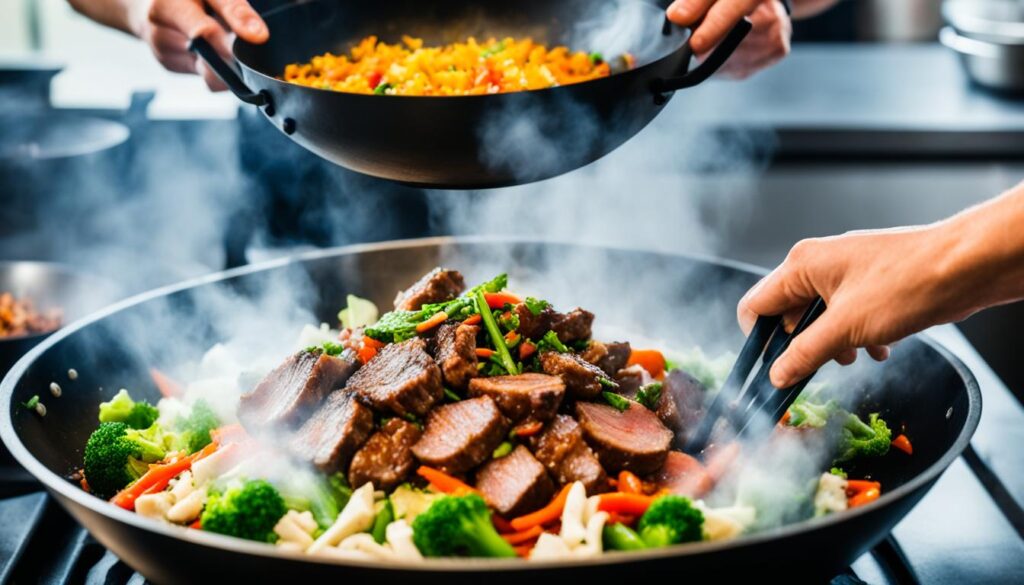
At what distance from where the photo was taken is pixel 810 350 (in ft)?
6.43

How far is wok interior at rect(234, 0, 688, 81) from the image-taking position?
2.47 meters

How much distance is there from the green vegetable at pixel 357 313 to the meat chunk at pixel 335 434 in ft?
2.22

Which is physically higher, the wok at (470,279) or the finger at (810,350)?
the finger at (810,350)

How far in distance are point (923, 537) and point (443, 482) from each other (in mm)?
1120

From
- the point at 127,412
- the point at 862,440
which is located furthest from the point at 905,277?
the point at 127,412

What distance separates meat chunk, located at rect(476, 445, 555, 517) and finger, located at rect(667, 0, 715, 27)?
102 centimetres

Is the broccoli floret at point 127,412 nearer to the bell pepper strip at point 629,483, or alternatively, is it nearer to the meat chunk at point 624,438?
the meat chunk at point 624,438

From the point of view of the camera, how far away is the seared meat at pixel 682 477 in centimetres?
219

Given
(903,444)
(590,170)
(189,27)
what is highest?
(189,27)

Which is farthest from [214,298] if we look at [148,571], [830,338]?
[830,338]

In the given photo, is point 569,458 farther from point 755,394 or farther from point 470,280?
point 470,280

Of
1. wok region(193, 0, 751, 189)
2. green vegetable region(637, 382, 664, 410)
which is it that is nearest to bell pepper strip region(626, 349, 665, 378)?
green vegetable region(637, 382, 664, 410)

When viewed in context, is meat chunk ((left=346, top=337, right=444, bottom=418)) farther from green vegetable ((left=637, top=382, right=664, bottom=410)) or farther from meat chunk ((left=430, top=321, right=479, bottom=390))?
green vegetable ((left=637, top=382, right=664, bottom=410))

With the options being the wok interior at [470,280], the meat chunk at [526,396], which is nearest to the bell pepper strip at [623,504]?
the meat chunk at [526,396]
